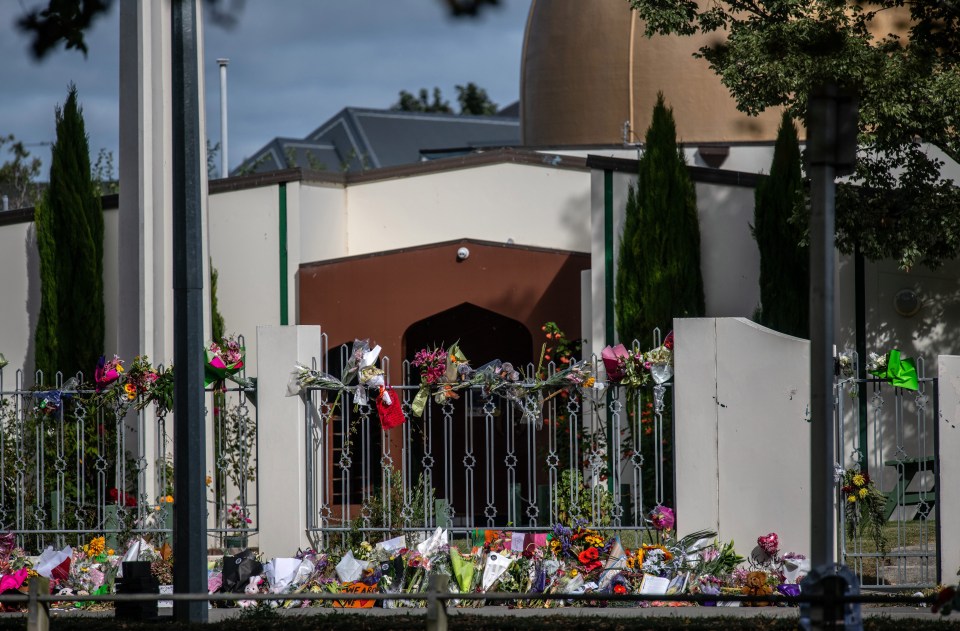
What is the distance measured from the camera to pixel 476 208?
1695cm

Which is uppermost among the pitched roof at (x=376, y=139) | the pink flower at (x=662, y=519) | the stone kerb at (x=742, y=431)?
the pitched roof at (x=376, y=139)

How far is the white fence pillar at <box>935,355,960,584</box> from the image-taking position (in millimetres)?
9500

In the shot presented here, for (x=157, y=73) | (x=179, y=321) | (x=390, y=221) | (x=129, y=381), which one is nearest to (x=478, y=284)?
(x=390, y=221)

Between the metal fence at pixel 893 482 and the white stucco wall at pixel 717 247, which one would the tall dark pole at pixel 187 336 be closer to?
the metal fence at pixel 893 482

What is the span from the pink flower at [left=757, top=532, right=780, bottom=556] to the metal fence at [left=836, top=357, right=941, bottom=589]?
0.46 meters

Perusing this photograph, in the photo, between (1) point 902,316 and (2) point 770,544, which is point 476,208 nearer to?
(1) point 902,316

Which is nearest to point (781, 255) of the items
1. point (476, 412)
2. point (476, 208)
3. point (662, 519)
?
point (476, 208)

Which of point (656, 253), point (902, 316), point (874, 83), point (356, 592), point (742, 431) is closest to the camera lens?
point (356, 592)

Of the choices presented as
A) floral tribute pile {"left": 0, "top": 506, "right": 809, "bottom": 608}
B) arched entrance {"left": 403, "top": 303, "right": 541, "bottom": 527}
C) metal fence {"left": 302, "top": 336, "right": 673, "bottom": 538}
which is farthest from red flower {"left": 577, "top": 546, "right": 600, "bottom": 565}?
arched entrance {"left": 403, "top": 303, "right": 541, "bottom": 527}

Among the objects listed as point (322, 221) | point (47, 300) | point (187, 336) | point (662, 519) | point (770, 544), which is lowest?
point (770, 544)

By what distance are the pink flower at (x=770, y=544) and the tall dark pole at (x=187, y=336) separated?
13.3ft

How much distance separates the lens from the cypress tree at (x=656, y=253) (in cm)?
1466

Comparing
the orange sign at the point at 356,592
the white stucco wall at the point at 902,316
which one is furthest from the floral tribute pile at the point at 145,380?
the white stucco wall at the point at 902,316

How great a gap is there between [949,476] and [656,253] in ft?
18.6
